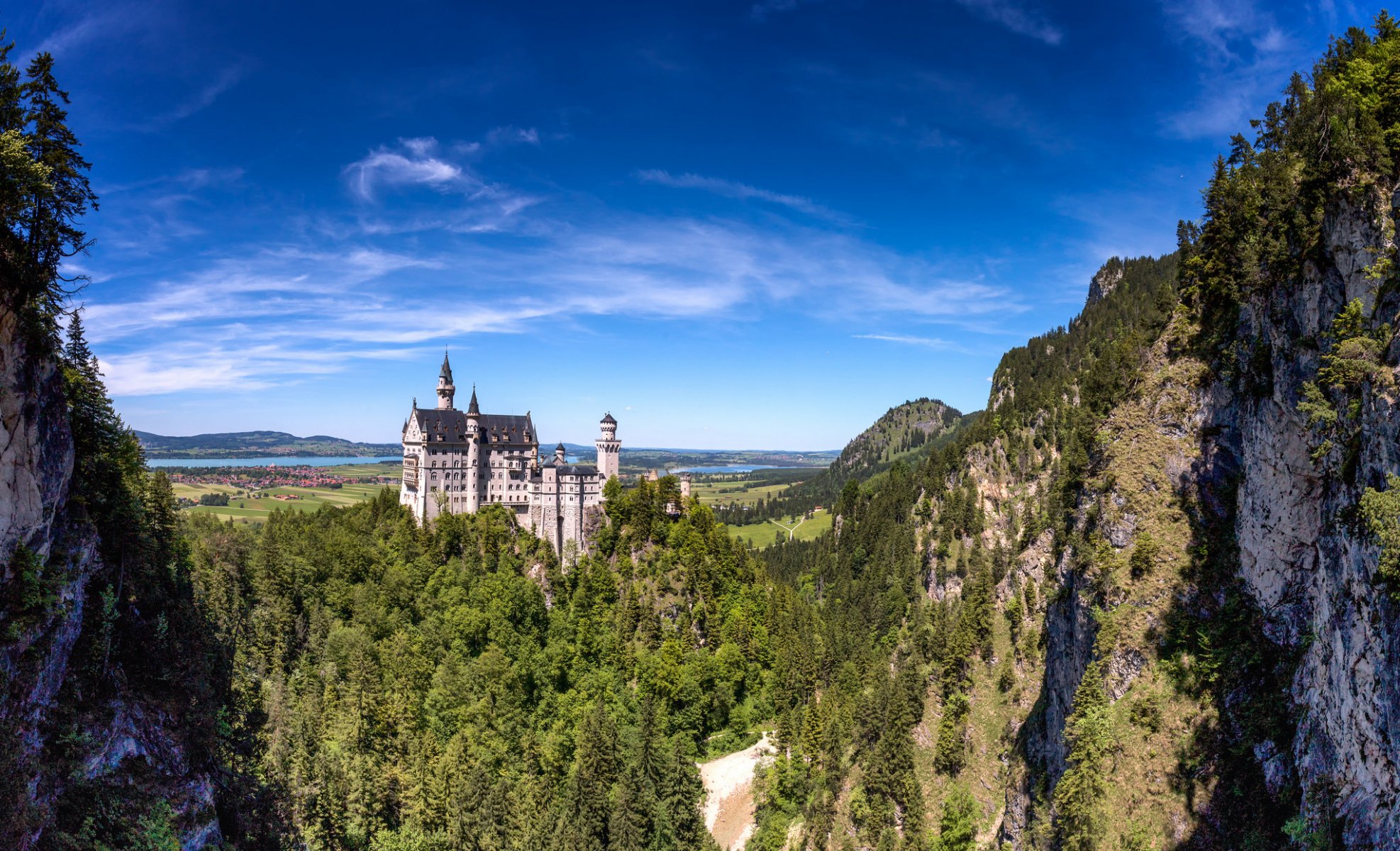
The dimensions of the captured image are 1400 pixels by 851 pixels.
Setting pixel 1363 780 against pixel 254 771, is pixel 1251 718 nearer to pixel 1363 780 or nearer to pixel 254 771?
pixel 1363 780

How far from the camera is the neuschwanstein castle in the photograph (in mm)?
86688

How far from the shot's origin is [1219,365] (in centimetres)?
3603

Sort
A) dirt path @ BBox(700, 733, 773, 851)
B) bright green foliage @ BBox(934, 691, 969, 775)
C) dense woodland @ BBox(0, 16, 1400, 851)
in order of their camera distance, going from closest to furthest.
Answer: dense woodland @ BBox(0, 16, 1400, 851)
bright green foliage @ BBox(934, 691, 969, 775)
dirt path @ BBox(700, 733, 773, 851)

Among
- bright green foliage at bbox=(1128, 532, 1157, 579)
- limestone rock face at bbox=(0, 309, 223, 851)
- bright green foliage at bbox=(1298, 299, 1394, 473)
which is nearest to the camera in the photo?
bright green foliage at bbox=(1298, 299, 1394, 473)

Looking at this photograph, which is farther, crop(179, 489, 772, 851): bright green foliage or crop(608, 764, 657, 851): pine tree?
crop(608, 764, 657, 851): pine tree

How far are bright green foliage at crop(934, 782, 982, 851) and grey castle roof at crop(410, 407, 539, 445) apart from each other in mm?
68742

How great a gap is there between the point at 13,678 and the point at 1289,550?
53.0 meters

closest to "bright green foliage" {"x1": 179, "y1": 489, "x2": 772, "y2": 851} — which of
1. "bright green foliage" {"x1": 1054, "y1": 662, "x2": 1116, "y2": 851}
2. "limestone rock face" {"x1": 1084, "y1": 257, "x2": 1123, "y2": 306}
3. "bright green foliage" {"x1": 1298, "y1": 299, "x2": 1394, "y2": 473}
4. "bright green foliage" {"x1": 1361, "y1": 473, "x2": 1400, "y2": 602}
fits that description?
"bright green foliage" {"x1": 1054, "y1": 662, "x2": 1116, "y2": 851}

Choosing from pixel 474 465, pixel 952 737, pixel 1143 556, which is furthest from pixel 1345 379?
pixel 474 465

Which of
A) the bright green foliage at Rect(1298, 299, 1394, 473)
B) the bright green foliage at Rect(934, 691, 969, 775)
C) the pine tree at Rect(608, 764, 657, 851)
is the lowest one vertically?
the pine tree at Rect(608, 764, 657, 851)

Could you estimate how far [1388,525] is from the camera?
60.1 ft

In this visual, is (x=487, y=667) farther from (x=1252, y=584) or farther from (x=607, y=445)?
(x=1252, y=584)

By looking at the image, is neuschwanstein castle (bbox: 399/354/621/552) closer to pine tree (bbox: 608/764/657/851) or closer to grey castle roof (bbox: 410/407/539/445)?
grey castle roof (bbox: 410/407/539/445)

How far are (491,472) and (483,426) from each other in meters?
6.84
